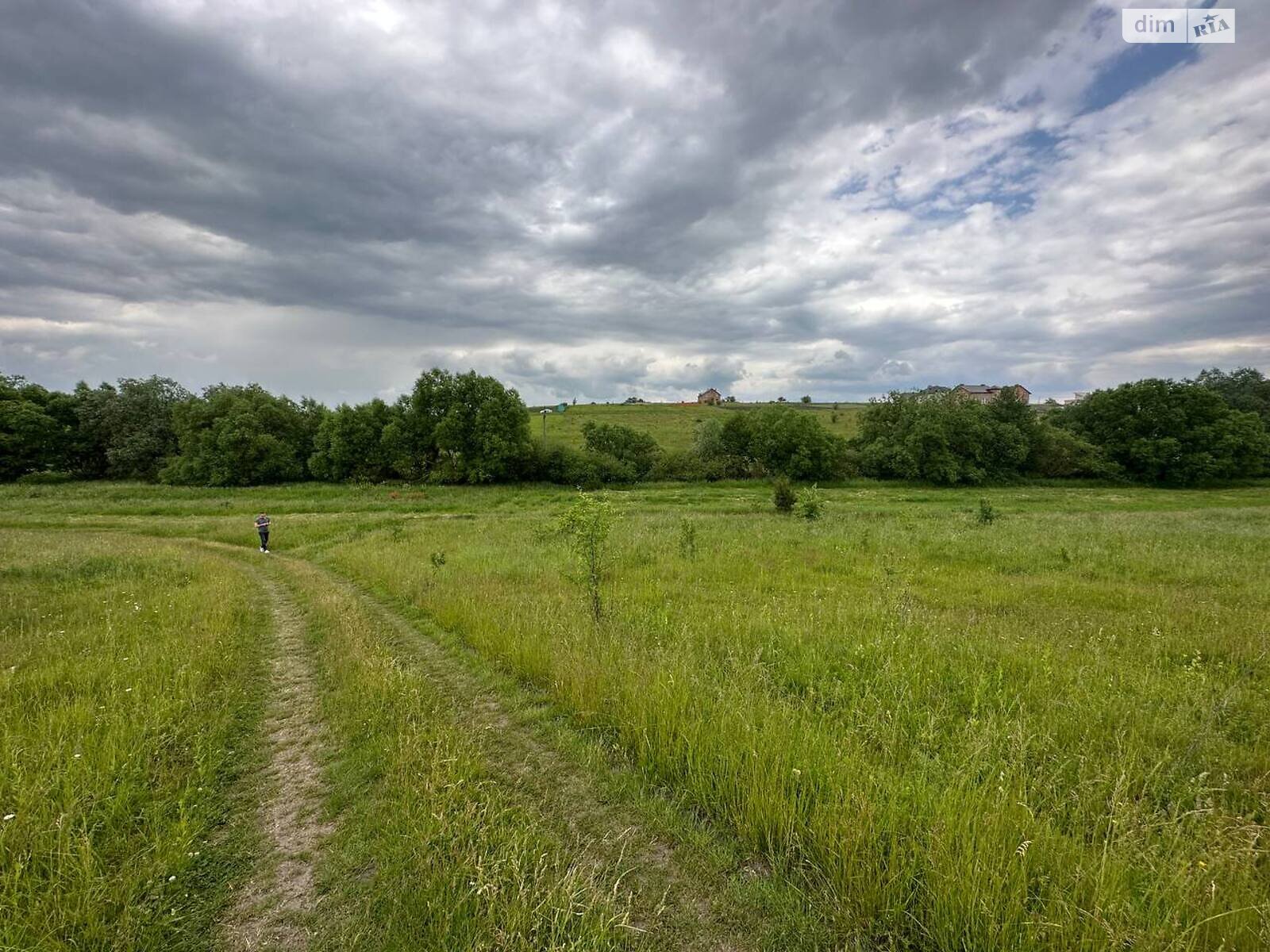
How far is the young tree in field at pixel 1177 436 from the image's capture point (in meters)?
54.2

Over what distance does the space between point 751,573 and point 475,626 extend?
7692 mm

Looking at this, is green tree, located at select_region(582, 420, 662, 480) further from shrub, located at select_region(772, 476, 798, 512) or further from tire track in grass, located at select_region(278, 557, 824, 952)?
tire track in grass, located at select_region(278, 557, 824, 952)

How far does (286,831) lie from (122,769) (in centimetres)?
203

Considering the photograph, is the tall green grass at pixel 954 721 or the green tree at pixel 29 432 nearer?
the tall green grass at pixel 954 721

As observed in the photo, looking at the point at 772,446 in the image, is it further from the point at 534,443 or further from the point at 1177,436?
the point at 1177,436

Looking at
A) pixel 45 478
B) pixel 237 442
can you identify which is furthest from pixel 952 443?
pixel 45 478

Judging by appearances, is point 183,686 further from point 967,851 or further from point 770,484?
point 770,484

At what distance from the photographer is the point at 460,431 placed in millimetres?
50781

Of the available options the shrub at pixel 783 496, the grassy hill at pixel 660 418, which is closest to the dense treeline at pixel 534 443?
the grassy hill at pixel 660 418

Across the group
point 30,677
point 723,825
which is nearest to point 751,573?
point 723,825

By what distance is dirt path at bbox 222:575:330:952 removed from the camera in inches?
131

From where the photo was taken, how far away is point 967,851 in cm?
337

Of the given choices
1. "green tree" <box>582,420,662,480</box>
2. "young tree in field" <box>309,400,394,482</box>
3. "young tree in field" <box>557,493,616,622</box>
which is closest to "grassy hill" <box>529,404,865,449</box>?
"green tree" <box>582,420,662,480</box>

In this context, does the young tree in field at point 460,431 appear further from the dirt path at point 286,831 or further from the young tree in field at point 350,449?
the dirt path at point 286,831
